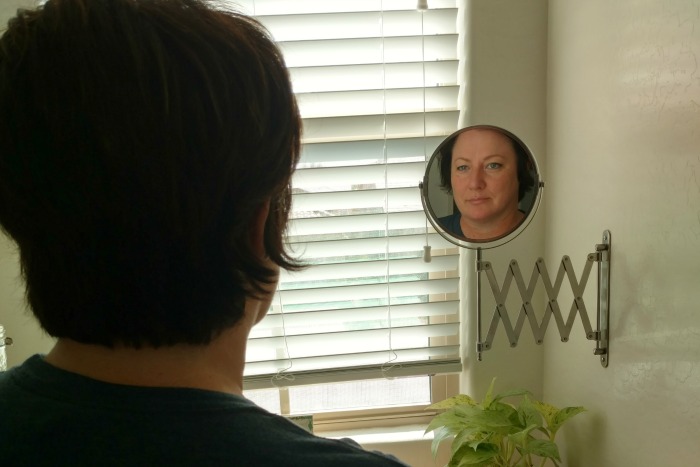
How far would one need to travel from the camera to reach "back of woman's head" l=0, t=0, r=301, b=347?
1.54 feet

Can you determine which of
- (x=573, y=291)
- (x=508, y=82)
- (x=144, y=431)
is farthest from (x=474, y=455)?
(x=144, y=431)

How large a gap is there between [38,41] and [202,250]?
0.18 m

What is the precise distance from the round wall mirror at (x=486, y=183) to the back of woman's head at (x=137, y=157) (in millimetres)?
592

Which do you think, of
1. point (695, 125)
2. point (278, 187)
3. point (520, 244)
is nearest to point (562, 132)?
point (520, 244)

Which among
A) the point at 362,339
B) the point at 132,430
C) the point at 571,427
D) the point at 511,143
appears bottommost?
the point at 571,427

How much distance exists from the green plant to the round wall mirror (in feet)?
1.08

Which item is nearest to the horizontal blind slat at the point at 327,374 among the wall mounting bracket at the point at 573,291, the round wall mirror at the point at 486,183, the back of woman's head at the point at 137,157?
the wall mounting bracket at the point at 573,291

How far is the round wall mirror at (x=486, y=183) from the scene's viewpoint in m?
1.09

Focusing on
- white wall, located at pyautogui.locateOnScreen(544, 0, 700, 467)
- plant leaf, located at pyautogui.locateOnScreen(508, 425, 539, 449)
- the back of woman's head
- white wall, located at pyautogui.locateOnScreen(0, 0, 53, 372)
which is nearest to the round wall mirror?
white wall, located at pyautogui.locateOnScreen(544, 0, 700, 467)

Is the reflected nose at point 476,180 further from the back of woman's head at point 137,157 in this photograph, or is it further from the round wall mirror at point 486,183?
the back of woman's head at point 137,157

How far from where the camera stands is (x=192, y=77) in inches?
18.9

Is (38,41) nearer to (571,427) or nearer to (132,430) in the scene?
(132,430)

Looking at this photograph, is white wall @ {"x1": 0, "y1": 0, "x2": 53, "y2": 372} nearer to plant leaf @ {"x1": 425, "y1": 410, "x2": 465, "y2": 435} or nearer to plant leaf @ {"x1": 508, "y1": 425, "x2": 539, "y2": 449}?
plant leaf @ {"x1": 425, "y1": 410, "x2": 465, "y2": 435}

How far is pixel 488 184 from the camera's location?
109 cm
